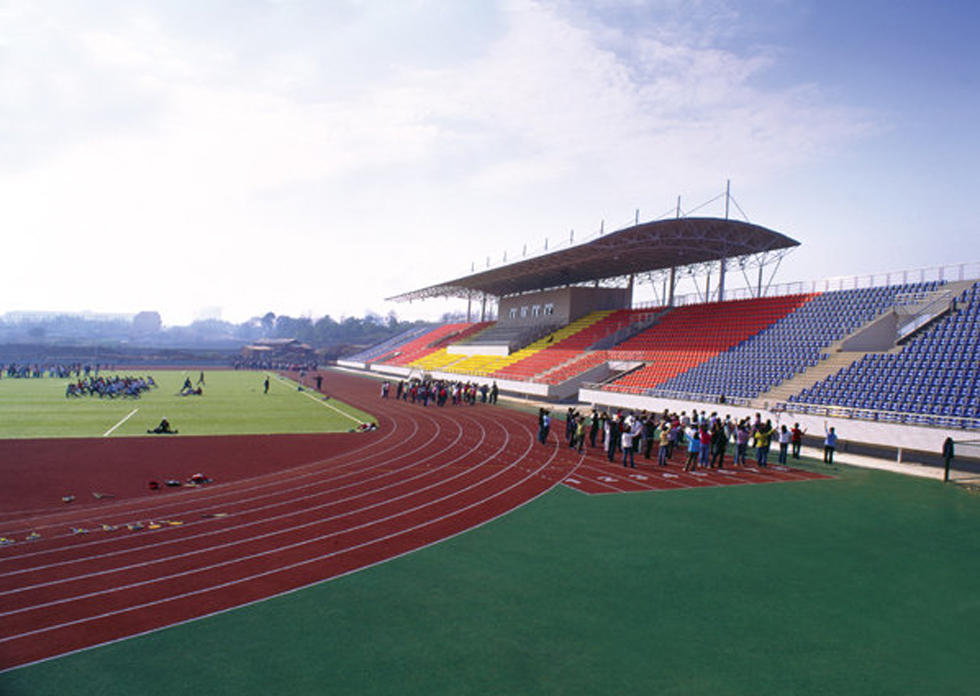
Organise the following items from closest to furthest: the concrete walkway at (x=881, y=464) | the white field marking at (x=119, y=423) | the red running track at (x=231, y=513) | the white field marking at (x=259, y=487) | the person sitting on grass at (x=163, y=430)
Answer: the red running track at (x=231, y=513) → the white field marking at (x=259, y=487) → the concrete walkway at (x=881, y=464) → the white field marking at (x=119, y=423) → the person sitting on grass at (x=163, y=430)

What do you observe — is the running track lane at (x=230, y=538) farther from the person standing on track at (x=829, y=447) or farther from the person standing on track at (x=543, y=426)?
the person standing on track at (x=829, y=447)

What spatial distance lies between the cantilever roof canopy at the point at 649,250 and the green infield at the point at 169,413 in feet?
58.3

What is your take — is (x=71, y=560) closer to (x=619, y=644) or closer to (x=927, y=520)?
(x=619, y=644)

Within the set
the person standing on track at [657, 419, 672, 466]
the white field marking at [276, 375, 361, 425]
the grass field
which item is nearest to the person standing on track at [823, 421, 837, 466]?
the person standing on track at [657, 419, 672, 466]

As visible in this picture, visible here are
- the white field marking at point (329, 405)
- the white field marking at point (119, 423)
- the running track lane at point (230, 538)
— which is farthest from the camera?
the white field marking at point (329, 405)

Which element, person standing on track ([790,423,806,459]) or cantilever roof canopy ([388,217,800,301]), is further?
cantilever roof canopy ([388,217,800,301])

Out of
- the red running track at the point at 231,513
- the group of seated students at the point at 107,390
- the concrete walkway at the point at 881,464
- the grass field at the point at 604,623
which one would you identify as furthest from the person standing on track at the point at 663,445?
the group of seated students at the point at 107,390

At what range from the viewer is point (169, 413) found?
26.8m

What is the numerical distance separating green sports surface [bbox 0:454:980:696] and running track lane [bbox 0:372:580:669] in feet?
1.87

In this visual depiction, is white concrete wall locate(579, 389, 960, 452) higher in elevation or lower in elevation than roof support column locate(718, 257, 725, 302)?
lower

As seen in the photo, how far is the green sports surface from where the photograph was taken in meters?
5.42

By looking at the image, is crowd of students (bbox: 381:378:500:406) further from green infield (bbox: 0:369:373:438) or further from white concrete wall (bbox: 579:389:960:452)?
white concrete wall (bbox: 579:389:960:452)

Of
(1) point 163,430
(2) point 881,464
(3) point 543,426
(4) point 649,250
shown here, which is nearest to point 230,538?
(3) point 543,426

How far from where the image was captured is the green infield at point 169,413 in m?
21.4
